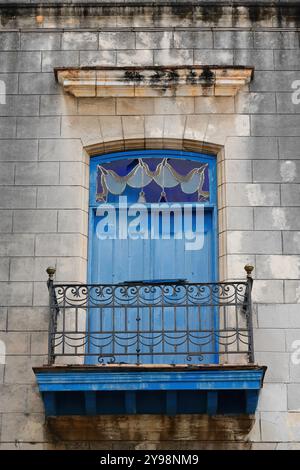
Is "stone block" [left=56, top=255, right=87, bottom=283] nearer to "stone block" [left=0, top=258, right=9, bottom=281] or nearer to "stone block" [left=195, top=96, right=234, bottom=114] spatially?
"stone block" [left=0, top=258, right=9, bottom=281]

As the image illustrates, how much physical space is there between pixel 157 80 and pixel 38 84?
1.63m

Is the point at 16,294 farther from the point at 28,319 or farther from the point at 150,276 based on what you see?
the point at 150,276

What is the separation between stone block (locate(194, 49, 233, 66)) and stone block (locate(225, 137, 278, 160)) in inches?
46.1

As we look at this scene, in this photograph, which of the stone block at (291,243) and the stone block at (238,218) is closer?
the stone block at (291,243)

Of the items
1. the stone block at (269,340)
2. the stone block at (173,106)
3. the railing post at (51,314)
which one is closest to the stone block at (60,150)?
the stone block at (173,106)

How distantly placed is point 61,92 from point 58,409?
438 cm

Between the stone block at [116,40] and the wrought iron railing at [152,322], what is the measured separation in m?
3.44

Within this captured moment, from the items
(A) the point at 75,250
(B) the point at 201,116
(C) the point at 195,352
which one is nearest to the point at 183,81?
(B) the point at 201,116

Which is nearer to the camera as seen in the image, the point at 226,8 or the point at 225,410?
the point at 225,410

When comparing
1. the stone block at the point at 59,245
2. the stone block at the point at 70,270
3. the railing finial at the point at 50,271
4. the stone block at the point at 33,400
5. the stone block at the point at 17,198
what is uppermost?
the stone block at the point at 17,198

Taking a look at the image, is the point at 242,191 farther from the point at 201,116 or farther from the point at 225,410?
the point at 225,410

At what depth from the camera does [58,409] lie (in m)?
12.8

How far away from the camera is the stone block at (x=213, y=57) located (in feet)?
48.3

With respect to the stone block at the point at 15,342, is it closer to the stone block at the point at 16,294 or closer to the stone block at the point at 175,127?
the stone block at the point at 16,294
